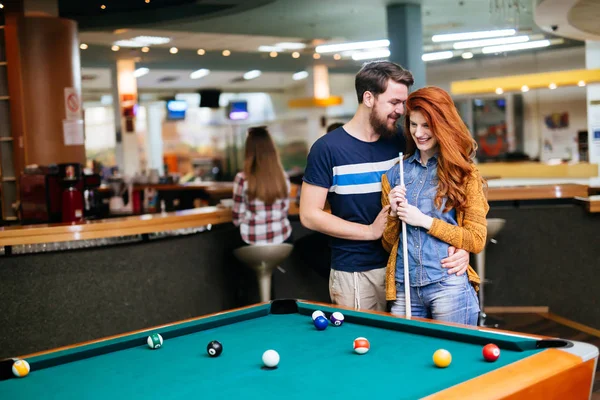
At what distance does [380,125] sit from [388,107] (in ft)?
0.27

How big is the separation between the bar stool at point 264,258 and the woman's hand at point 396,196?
2228 millimetres

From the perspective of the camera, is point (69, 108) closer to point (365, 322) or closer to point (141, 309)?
point (141, 309)

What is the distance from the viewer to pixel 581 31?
9695mm

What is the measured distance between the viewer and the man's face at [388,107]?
2.94 m

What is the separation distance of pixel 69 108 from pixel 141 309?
2853 millimetres

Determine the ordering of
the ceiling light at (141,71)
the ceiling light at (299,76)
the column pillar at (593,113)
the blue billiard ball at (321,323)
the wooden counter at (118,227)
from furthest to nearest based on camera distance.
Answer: the ceiling light at (299,76) < the ceiling light at (141,71) < the column pillar at (593,113) < the wooden counter at (118,227) < the blue billiard ball at (321,323)

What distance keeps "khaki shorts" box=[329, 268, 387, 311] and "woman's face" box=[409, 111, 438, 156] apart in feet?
2.05

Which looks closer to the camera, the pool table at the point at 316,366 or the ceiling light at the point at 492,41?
the pool table at the point at 316,366

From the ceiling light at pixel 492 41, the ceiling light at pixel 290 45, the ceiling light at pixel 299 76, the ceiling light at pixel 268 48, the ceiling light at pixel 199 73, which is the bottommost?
the ceiling light at pixel 492 41

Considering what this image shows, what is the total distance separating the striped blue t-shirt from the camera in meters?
3.00

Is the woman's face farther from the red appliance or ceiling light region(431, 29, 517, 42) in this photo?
ceiling light region(431, 29, 517, 42)

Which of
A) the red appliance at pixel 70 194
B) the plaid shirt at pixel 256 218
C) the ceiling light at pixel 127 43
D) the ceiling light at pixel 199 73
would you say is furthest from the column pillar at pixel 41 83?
the ceiling light at pixel 199 73

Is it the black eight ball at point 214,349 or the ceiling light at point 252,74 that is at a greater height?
the ceiling light at point 252,74

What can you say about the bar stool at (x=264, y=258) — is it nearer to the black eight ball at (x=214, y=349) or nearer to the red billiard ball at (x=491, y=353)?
the black eight ball at (x=214, y=349)
